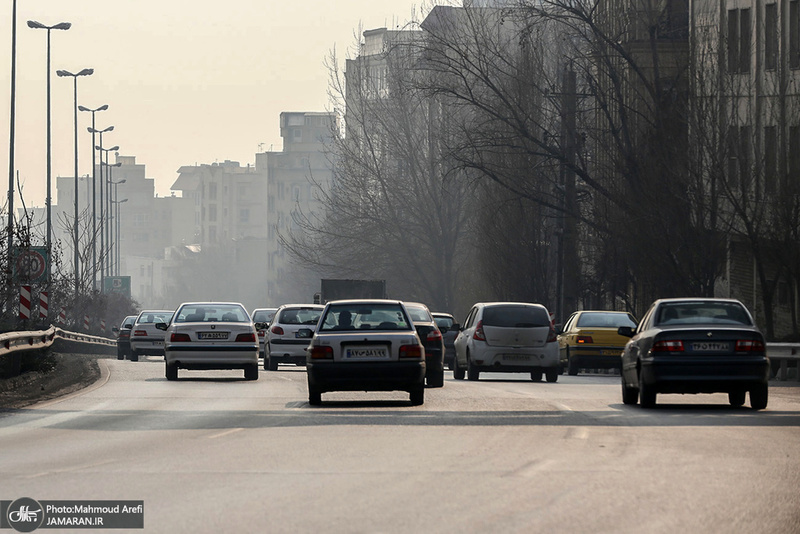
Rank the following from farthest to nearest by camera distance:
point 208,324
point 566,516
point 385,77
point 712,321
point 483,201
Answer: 1. point 385,77
2. point 483,201
3. point 208,324
4. point 712,321
5. point 566,516

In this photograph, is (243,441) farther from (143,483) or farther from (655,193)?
(655,193)

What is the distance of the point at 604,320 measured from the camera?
37969mm

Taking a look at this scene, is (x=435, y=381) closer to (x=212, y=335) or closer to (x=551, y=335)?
(x=212, y=335)

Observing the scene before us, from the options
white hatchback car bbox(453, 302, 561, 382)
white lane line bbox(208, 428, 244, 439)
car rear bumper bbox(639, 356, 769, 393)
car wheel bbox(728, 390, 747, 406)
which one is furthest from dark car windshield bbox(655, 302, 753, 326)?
white hatchback car bbox(453, 302, 561, 382)

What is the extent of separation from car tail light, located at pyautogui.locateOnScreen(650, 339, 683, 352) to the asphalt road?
810mm

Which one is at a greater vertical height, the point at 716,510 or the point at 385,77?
the point at 385,77

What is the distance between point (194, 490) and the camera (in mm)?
11062

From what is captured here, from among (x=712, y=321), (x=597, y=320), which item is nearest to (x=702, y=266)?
(x=597, y=320)

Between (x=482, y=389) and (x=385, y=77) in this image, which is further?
(x=385, y=77)

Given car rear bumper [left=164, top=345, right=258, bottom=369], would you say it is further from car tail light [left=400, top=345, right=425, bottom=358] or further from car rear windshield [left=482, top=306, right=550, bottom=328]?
car tail light [left=400, top=345, right=425, bottom=358]

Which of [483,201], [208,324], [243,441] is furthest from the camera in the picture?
[483,201]

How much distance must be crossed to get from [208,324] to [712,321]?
1210 cm

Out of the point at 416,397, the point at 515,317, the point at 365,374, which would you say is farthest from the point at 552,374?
the point at 365,374
